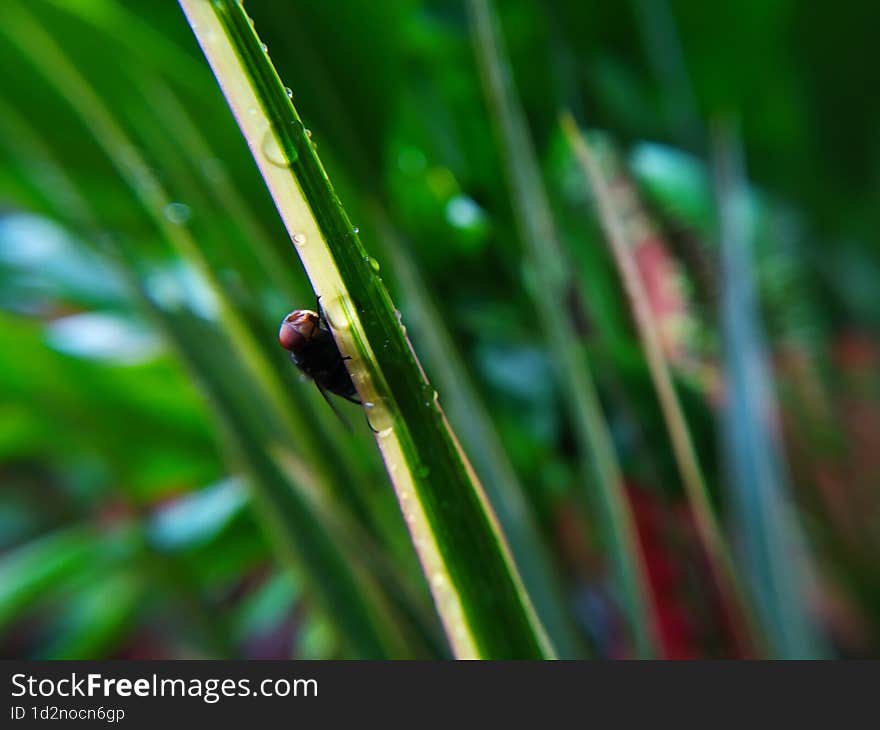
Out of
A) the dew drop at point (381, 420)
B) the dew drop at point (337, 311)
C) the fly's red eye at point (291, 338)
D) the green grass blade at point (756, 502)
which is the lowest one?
the green grass blade at point (756, 502)

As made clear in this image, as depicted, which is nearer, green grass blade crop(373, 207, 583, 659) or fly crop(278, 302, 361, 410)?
fly crop(278, 302, 361, 410)

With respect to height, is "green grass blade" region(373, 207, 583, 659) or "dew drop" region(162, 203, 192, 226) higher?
"dew drop" region(162, 203, 192, 226)

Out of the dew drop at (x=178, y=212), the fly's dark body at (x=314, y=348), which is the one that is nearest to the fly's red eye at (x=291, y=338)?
the fly's dark body at (x=314, y=348)

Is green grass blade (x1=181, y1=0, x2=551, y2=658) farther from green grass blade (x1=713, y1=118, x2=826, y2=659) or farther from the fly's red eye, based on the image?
green grass blade (x1=713, y1=118, x2=826, y2=659)

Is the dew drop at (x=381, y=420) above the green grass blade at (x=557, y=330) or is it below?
above

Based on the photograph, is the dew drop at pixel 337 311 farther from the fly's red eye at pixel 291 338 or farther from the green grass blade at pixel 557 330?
the green grass blade at pixel 557 330

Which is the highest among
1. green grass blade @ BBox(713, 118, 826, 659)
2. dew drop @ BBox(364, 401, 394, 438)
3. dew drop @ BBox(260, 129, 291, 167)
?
dew drop @ BBox(260, 129, 291, 167)

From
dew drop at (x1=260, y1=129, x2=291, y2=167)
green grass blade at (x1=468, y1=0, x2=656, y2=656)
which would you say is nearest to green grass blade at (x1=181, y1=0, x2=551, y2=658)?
dew drop at (x1=260, y1=129, x2=291, y2=167)

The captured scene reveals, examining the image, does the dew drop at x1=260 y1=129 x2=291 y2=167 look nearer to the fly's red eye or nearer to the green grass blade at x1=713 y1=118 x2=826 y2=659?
the fly's red eye
